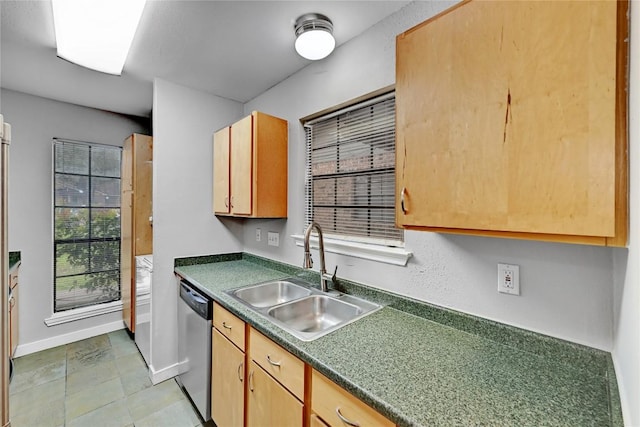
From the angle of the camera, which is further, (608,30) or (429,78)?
(429,78)

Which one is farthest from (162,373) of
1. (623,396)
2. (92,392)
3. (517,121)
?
(517,121)

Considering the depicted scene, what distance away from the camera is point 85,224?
289 centimetres

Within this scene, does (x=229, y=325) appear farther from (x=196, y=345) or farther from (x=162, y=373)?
(x=162, y=373)

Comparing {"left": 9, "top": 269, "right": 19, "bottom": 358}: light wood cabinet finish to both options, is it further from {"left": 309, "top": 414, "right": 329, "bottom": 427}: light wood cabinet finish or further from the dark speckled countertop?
{"left": 309, "top": 414, "right": 329, "bottom": 427}: light wood cabinet finish

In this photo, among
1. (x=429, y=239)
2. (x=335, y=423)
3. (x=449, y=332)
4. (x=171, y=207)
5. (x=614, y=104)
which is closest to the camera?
(x=614, y=104)

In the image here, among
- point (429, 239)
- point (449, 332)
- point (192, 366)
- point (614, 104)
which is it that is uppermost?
point (614, 104)

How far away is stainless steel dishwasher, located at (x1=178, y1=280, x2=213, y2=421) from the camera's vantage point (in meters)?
1.72

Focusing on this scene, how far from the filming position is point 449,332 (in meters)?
1.19

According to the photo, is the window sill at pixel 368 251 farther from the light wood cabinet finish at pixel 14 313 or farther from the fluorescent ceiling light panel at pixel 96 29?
the light wood cabinet finish at pixel 14 313

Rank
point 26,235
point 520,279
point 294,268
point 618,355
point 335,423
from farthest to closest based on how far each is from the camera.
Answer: point 26,235 → point 294,268 → point 520,279 → point 335,423 → point 618,355

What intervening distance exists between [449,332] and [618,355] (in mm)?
512

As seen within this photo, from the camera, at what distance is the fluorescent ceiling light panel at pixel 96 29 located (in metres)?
1.38

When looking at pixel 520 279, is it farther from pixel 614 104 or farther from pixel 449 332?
pixel 614 104

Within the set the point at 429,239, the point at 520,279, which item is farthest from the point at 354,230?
the point at 520,279
